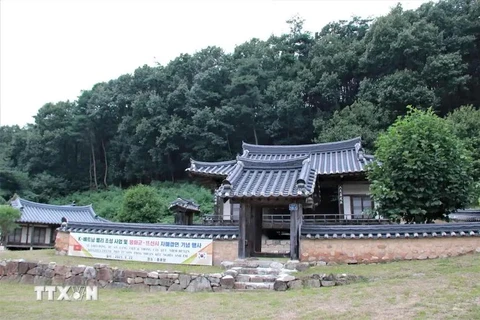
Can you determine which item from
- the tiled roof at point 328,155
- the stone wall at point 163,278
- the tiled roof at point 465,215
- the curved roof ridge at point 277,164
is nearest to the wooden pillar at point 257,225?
the curved roof ridge at point 277,164

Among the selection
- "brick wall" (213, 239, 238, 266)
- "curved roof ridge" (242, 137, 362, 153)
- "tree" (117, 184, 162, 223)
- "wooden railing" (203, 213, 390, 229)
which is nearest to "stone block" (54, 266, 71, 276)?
"brick wall" (213, 239, 238, 266)

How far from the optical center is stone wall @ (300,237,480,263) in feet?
35.5

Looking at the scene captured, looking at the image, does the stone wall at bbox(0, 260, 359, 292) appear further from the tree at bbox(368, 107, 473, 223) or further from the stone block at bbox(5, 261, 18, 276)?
the tree at bbox(368, 107, 473, 223)

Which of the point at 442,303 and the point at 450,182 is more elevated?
the point at 450,182

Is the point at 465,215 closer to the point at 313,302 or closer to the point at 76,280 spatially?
the point at 313,302

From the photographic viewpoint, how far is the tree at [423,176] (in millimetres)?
12172

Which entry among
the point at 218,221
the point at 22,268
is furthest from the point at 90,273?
the point at 218,221

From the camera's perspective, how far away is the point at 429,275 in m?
8.53

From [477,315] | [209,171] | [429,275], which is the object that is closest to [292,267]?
[429,275]

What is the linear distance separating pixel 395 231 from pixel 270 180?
4.16 metres

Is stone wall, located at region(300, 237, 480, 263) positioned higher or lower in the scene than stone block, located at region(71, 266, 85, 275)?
higher

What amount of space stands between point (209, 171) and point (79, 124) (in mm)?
32647

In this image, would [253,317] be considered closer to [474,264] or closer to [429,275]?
[429,275]

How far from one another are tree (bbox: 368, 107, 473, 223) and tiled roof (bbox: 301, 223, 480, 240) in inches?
49.7
